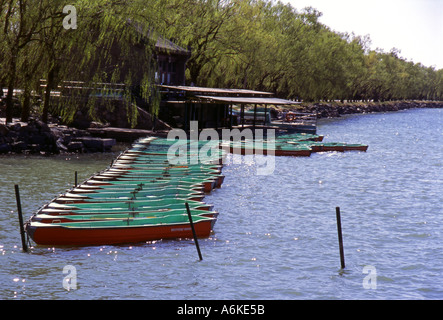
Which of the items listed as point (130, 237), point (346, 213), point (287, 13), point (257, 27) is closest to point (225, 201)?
point (346, 213)

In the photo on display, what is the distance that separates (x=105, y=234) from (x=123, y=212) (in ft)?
3.76

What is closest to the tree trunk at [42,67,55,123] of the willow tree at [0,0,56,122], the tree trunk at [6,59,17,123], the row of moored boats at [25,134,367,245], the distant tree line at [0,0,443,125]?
the distant tree line at [0,0,443,125]

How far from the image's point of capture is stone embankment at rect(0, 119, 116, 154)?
2989 cm

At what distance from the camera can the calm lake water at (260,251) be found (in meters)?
13.2

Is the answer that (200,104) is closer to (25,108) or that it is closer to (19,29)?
(25,108)

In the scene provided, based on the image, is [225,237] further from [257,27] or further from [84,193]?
[257,27]

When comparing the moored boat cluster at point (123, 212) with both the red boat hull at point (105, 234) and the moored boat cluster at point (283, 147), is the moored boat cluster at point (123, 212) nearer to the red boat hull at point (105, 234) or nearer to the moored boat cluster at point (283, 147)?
the red boat hull at point (105, 234)

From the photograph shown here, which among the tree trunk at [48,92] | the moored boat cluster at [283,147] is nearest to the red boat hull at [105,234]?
the tree trunk at [48,92]

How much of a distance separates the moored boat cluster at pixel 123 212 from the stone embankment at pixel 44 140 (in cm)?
877

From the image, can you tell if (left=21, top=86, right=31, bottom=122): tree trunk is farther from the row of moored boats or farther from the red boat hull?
the red boat hull

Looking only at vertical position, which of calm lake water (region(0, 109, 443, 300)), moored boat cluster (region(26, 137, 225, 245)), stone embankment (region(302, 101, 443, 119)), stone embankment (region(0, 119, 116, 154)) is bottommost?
calm lake water (region(0, 109, 443, 300))

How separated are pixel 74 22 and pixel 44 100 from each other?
17.7ft

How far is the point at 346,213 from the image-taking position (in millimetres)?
22188

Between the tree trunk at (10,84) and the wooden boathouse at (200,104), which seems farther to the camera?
the wooden boathouse at (200,104)
